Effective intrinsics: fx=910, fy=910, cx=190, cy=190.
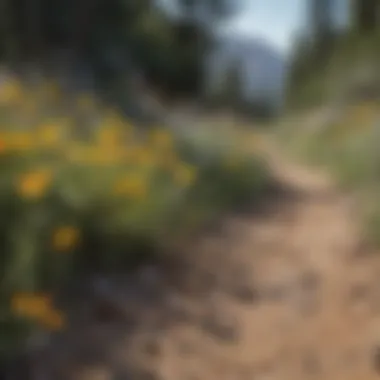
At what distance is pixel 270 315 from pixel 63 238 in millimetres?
774

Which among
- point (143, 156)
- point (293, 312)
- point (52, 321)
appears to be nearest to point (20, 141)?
point (52, 321)

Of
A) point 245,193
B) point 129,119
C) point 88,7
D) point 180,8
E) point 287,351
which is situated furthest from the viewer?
point 180,8

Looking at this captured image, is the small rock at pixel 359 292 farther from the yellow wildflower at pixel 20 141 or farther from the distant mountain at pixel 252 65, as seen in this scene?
the distant mountain at pixel 252 65

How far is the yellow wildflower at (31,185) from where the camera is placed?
7.55 feet

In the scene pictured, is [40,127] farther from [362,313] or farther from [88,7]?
[88,7]

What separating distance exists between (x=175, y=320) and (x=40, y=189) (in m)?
0.59

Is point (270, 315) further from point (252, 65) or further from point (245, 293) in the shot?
point (252, 65)

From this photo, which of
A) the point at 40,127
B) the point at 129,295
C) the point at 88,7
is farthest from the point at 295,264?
the point at 88,7

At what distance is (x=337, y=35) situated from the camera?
27.0 feet

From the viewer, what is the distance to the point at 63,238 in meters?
2.37

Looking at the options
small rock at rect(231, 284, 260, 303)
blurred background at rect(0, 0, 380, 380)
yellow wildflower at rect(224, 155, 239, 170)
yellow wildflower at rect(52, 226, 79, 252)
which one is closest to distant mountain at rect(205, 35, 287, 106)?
blurred background at rect(0, 0, 380, 380)

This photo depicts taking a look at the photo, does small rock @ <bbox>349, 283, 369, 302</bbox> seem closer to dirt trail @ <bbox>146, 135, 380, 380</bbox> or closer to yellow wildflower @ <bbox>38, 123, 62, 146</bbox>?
dirt trail @ <bbox>146, 135, 380, 380</bbox>

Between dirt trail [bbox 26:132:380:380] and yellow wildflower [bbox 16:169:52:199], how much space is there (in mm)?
399

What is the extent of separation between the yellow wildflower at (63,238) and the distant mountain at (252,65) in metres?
2.79
